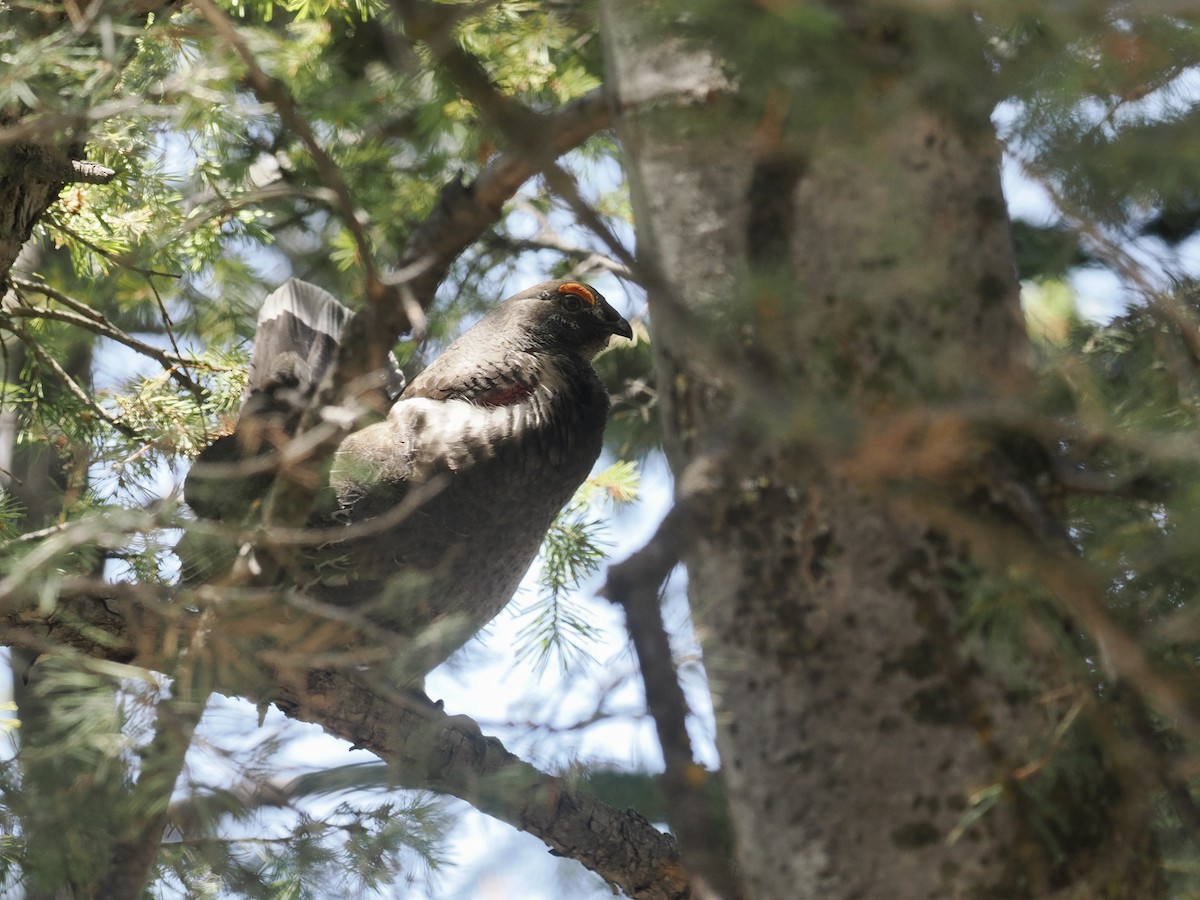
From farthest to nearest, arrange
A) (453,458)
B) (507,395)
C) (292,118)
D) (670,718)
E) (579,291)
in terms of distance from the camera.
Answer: (579,291)
(507,395)
(453,458)
(292,118)
(670,718)

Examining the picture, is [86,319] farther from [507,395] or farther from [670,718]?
[670,718]

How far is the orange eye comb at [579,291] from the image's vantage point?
402 centimetres

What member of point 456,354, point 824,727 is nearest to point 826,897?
point 824,727

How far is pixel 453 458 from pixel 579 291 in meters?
0.93

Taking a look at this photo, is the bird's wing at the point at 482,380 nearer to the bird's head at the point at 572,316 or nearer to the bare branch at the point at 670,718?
the bird's head at the point at 572,316

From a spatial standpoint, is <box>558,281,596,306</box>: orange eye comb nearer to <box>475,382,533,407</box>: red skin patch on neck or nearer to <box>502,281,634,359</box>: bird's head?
<box>502,281,634,359</box>: bird's head

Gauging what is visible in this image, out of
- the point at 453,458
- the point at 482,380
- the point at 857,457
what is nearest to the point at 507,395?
the point at 482,380

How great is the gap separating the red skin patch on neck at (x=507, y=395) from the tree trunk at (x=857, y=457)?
190 centimetres

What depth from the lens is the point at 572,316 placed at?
4039 mm

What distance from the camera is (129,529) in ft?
6.20

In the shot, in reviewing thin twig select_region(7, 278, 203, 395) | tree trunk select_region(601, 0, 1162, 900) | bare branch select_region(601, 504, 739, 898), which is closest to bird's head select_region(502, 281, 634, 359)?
thin twig select_region(7, 278, 203, 395)

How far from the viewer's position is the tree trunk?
1.52m

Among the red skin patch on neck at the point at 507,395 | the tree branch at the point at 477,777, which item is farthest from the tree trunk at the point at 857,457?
the red skin patch on neck at the point at 507,395

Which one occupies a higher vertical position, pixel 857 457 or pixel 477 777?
pixel 477 777
